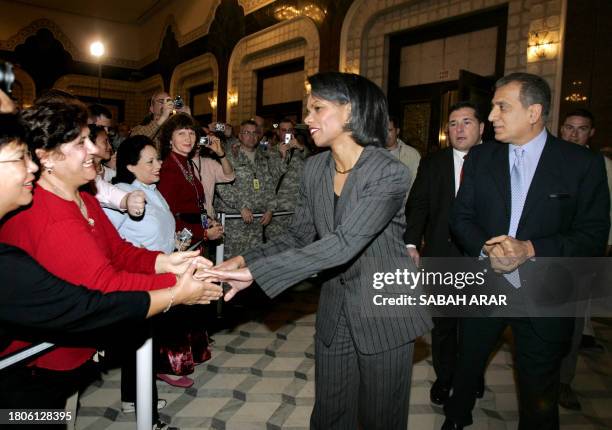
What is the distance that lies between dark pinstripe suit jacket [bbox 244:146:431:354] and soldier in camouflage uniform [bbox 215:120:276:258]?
9.27 feet

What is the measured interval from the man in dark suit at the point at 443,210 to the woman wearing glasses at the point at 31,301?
6.19ft

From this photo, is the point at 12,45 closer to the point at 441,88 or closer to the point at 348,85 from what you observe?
the point at 441,88

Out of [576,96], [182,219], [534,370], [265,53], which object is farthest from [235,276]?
[265,53]

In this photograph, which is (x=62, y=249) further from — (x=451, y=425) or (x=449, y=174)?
(x=449, y=174)

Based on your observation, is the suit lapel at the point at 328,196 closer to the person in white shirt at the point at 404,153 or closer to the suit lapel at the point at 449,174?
the suit lapel at the point at 449,174

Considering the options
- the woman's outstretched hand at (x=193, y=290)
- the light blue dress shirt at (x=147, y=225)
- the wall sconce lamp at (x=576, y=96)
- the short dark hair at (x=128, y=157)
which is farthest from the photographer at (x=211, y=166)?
the wall sconce lamp at (x=576, y=96)

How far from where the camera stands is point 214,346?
375 centimetres

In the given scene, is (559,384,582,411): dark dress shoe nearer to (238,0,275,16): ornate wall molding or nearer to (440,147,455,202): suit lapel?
(440,147,455,202): suit lapel

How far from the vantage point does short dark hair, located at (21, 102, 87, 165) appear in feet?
5.54

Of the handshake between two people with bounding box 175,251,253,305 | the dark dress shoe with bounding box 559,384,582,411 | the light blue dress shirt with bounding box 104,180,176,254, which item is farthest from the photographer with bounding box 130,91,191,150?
the dark dress shoe with bounding box 559,384,582,411

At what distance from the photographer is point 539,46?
549 cm

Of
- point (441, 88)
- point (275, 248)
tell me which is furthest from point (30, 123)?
point (441, 88)

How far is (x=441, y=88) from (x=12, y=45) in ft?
54.5

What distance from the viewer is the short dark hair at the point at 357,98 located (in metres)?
1.73
